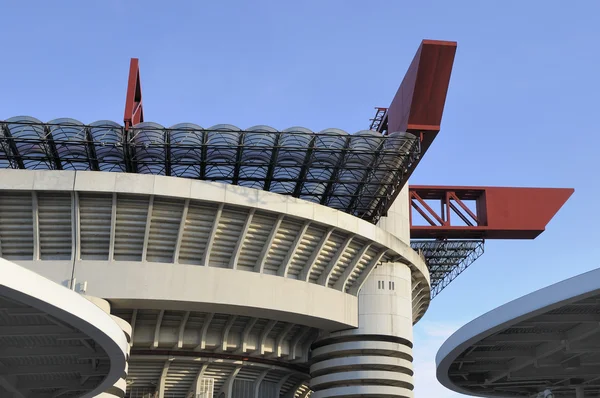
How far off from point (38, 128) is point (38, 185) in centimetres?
582

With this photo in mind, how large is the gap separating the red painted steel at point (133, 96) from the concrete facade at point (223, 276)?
555 cm

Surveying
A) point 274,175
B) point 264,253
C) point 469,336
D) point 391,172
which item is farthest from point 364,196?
point 469,336

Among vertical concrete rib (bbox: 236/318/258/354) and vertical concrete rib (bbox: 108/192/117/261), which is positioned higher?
vertical concrete rib (bbox: 108/192/117/261)

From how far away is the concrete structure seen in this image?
2017cm

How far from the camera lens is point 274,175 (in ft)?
162

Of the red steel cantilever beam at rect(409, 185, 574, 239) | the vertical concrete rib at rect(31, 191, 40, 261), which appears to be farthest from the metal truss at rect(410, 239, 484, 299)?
the vertical concrete rib at rect(31, 191, 40, 261)

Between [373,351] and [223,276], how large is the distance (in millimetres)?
11507

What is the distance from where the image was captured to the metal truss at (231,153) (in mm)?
45219

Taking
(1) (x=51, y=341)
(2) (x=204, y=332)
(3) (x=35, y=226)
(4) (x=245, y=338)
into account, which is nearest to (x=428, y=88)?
(4) (x=245, y=338)

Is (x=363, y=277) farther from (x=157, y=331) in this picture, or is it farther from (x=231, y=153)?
(x=157, y=331)

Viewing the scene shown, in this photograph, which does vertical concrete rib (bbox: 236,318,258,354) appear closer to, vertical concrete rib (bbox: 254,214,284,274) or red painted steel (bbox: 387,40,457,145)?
vertical concrete rib (bbox: 254,214,284,274)

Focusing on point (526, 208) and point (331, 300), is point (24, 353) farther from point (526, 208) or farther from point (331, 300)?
point (526, 208)

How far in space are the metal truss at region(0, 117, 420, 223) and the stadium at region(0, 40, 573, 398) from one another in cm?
11

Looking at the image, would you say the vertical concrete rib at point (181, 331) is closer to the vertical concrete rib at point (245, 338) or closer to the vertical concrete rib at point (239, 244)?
the vertical concrete rib at point (245, 338)
